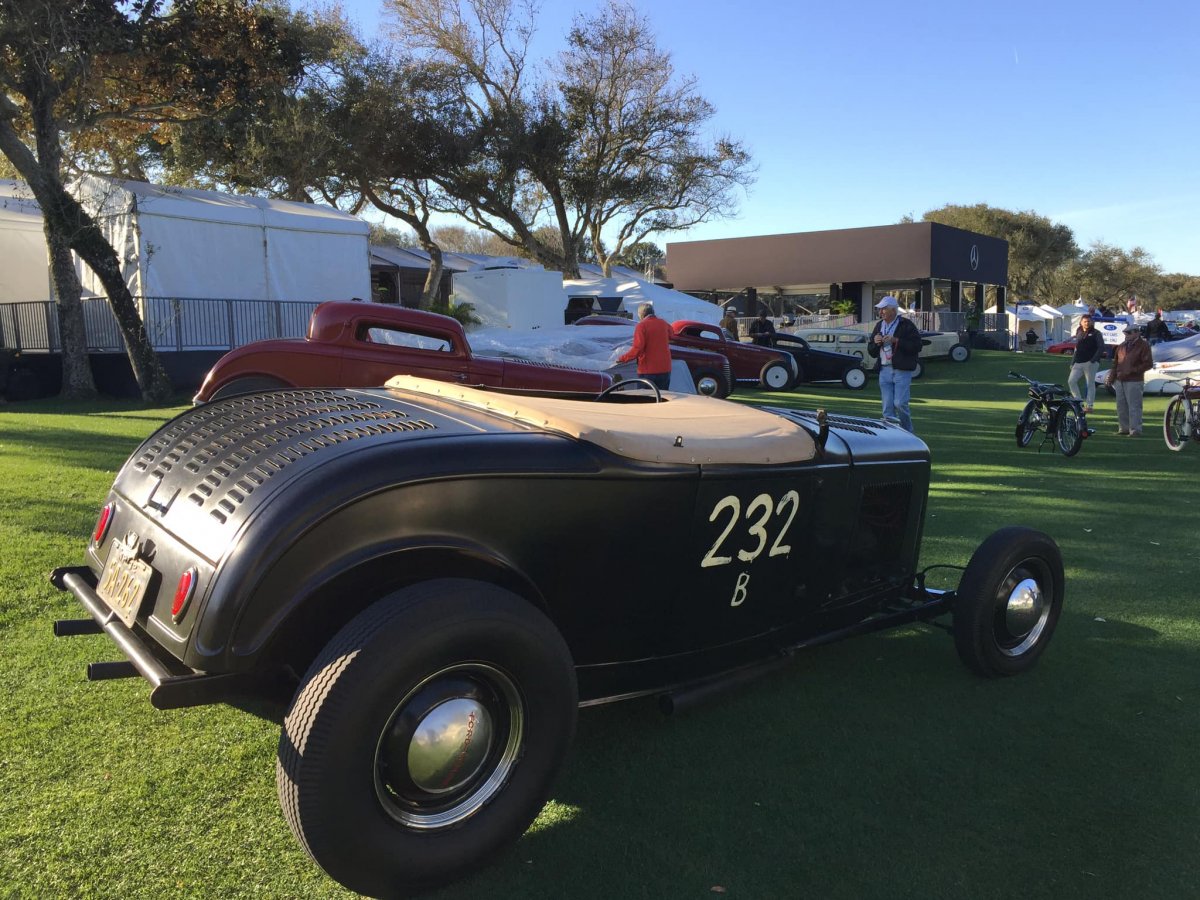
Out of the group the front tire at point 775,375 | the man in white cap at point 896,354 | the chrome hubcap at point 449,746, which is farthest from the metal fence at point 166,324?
the chrome hubcap at point 449,746

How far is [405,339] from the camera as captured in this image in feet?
31.5

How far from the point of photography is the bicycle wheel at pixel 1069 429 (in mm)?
10242

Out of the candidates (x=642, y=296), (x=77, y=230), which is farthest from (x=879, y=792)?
(x=642, y=296)

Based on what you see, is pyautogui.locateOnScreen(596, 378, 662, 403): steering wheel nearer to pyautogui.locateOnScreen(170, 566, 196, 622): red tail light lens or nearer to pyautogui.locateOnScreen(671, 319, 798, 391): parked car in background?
pyautogui.locateOnScreen(170, 566, 196, 622): red tail light lens

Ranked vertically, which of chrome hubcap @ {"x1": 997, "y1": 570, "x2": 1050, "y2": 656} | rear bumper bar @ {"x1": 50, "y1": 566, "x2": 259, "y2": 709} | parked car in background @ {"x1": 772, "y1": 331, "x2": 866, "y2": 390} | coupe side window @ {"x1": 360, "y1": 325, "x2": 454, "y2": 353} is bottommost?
chrome hubcap @ {"x1": 997, "y1": 570, "x2": 1050, "y2": 656}

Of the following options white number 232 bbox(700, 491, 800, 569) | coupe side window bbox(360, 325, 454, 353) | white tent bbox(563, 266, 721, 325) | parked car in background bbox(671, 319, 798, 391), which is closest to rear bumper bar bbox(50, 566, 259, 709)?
white number 232 bbox(700, 491, 800, 569)

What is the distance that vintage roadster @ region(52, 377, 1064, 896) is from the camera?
1987 millimetres

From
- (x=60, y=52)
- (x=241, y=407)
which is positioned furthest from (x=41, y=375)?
(x=241, y=407)

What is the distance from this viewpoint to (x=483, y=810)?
223 cm

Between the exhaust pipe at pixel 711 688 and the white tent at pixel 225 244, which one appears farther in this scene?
the white tent at pixel 225 244

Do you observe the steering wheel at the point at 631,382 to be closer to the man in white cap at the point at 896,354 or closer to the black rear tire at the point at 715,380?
the man in white cap at the point at 896,354

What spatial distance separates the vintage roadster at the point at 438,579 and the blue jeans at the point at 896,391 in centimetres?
729

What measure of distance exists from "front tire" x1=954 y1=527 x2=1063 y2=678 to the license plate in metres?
3.17

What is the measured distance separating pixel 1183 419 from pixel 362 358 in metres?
10.4
